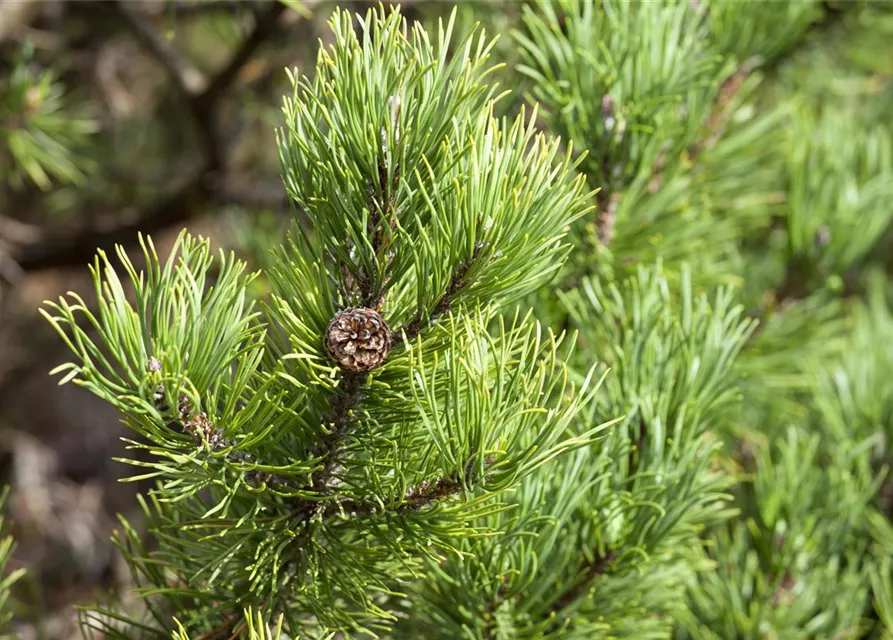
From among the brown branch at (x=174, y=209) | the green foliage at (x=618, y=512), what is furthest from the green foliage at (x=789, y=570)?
the brown branch at (x=174, y=209)

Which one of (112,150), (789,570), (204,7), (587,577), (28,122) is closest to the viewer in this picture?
(587,577)

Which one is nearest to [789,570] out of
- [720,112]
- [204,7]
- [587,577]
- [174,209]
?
[587,577]

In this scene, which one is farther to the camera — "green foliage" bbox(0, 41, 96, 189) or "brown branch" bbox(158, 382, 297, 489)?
"green foliage" bbox(0, 41, 96, 189)

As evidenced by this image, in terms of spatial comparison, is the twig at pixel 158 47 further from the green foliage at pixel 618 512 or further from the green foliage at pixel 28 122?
the green foliage at pixel 618 512

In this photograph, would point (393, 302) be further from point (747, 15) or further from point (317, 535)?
point (747, 15)

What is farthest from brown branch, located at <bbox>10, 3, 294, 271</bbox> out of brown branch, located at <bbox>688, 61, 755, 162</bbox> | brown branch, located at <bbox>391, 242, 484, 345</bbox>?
brown branch, located at <bbox>391, 242, 484, 345</bbox>

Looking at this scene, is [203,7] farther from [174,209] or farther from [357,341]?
[357,341]

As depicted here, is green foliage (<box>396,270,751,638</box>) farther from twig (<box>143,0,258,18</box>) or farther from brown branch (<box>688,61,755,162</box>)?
twig (<box>143,0,258,18</box>)
